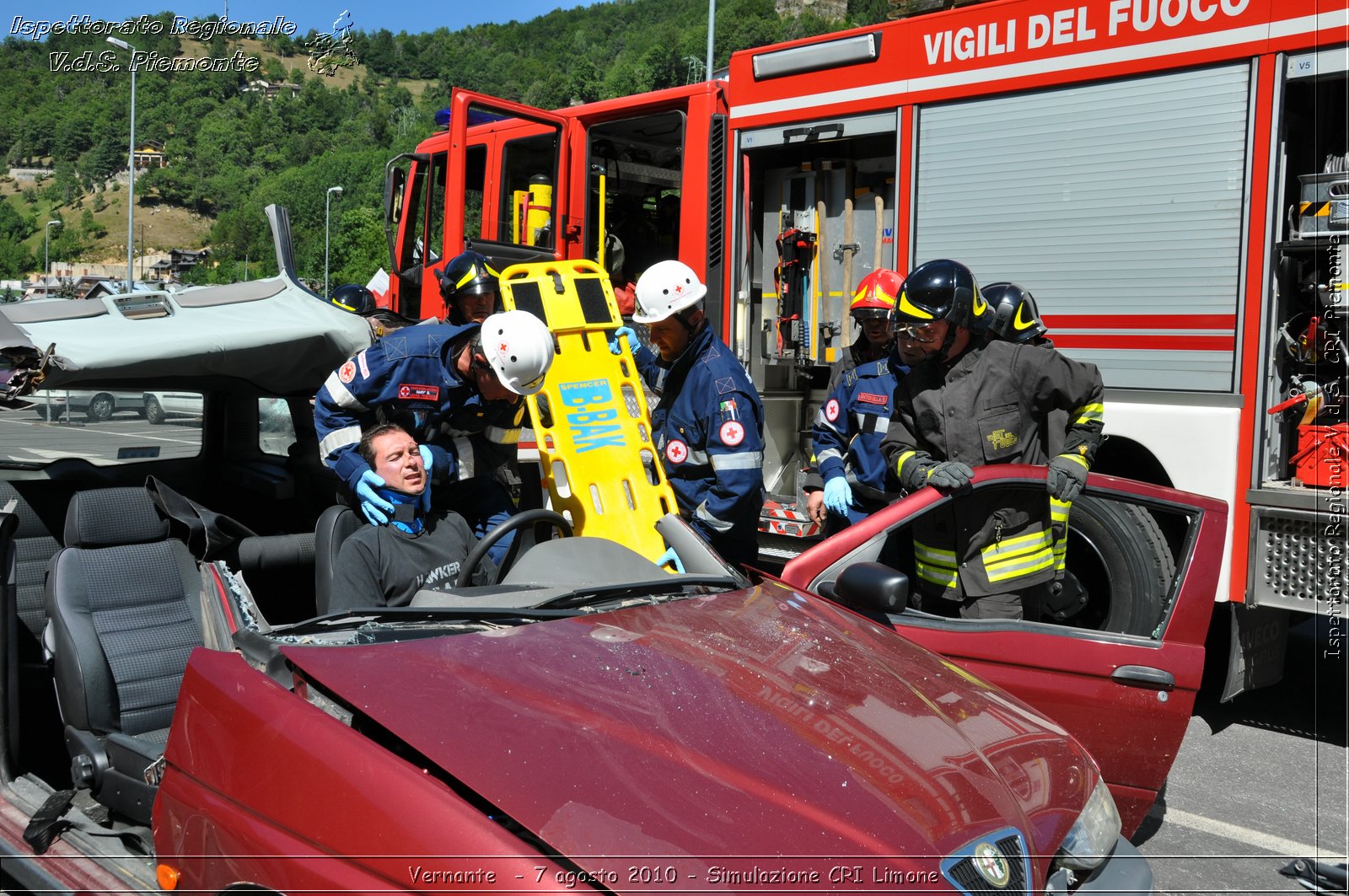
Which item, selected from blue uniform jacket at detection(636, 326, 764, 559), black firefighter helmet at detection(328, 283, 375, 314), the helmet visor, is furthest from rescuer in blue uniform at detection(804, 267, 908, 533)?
black firefighter helmet at detection(328, 283, 375, 314)

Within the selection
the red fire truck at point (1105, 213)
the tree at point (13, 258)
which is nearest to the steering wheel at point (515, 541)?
the red fire truck at point (1105, 213)

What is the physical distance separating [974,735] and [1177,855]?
6.65ft

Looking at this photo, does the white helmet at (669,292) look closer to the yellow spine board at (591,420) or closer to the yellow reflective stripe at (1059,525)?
the yellow spine board at (591,420)

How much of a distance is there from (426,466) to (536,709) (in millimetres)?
1780

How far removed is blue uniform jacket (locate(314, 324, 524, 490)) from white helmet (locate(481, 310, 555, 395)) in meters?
0.38

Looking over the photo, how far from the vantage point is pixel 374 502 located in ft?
10.5

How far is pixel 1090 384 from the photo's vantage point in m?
3.80

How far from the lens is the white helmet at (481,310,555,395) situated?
12.0 ft

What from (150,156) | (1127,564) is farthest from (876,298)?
(150,156)

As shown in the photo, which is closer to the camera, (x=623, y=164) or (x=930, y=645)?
(x=930, y=645)

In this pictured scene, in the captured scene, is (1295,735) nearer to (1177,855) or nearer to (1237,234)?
(1177,855)

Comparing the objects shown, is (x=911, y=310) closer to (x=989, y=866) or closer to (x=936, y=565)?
(x=936, y=565)

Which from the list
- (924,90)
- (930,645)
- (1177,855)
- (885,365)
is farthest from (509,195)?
(1177,855)

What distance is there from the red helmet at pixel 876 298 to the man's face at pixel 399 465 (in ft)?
8.27
